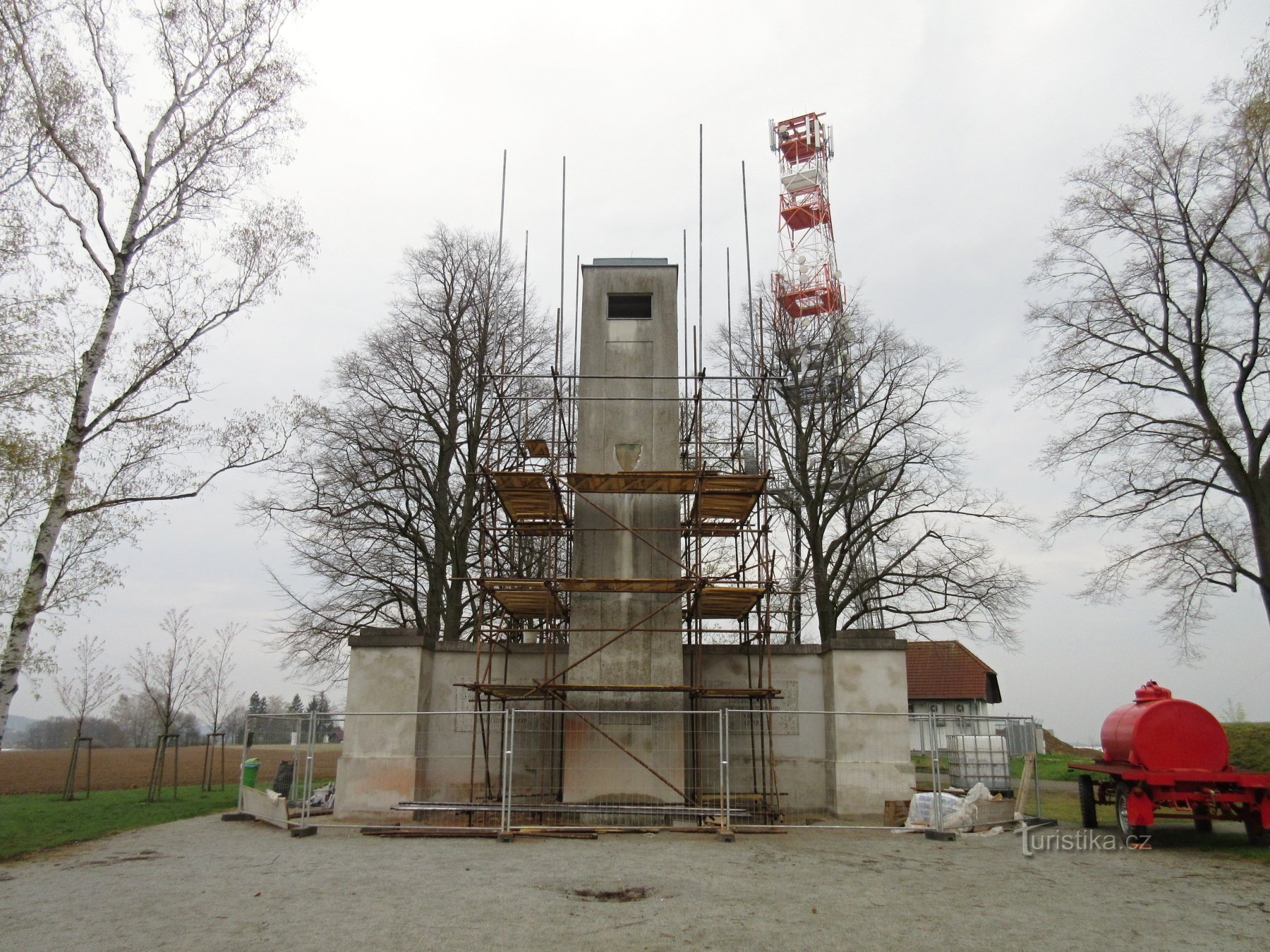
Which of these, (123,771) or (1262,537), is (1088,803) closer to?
(1262,537)

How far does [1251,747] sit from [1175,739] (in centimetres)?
1457

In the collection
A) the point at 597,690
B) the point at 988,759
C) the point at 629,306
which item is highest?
the point at 629,306

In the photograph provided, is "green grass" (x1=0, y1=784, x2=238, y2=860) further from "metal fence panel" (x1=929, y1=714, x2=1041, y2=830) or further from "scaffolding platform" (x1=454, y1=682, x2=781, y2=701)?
"metal fence panel" (x1=929, y1=714, x2=1041, y2=830)

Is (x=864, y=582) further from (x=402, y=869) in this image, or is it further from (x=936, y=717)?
(x=402, y=869)

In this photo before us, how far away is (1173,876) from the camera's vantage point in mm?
9812

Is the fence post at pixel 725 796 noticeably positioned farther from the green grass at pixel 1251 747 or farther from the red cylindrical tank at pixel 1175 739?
the green grass at pixel 1251 747

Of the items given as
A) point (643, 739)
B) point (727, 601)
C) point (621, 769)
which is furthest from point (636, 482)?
point (621, 769)

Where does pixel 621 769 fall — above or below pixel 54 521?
below

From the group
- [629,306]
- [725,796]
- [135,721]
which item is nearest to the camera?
[725,796]

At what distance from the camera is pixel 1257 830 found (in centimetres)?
1162

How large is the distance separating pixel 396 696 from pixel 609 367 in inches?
278

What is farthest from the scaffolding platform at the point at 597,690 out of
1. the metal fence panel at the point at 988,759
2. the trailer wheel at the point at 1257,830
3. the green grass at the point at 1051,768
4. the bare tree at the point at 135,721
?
the bare tree at the point at 135,721

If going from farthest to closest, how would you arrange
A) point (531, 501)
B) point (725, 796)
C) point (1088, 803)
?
point (531, 501) < point (1088, 803) < point (725, 796)

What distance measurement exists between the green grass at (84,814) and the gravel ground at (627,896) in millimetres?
1452
